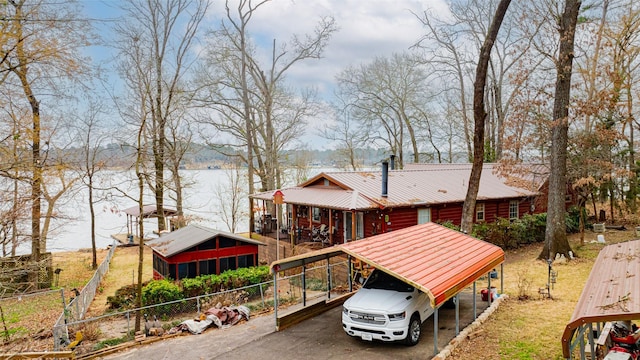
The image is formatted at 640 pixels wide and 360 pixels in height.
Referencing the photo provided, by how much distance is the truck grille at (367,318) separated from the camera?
9.74m

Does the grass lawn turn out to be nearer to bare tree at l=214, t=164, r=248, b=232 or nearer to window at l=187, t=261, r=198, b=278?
window at l=187, t=261, r=198, b=278

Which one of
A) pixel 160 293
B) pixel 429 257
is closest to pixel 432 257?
pixel 429 257

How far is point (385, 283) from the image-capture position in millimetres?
11234

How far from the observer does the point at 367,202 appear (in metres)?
20.5

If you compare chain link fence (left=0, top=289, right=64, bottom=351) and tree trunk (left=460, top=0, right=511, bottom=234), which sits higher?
tree trunk (left=460, top=0, right=511, bottom=234)

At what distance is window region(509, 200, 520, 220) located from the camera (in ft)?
89.4

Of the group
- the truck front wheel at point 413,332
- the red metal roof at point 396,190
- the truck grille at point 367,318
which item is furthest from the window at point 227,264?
the truck front wheel at point 413,332

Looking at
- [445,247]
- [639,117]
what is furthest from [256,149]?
[639,117]

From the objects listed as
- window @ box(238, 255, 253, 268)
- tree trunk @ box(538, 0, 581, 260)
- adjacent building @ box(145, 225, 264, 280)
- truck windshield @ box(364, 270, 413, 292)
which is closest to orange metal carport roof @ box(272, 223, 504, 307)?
truck windshield @ box(364, 270, 413, 292)

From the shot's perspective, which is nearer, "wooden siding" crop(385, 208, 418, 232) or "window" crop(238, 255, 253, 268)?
"window" crop(238, 255, 253, 268)

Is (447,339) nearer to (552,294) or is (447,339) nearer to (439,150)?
Answer: (552,294)

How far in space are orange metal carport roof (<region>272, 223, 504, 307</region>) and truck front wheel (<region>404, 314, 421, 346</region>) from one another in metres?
1.31

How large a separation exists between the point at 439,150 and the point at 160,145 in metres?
28.4

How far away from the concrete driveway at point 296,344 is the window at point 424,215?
973cm
